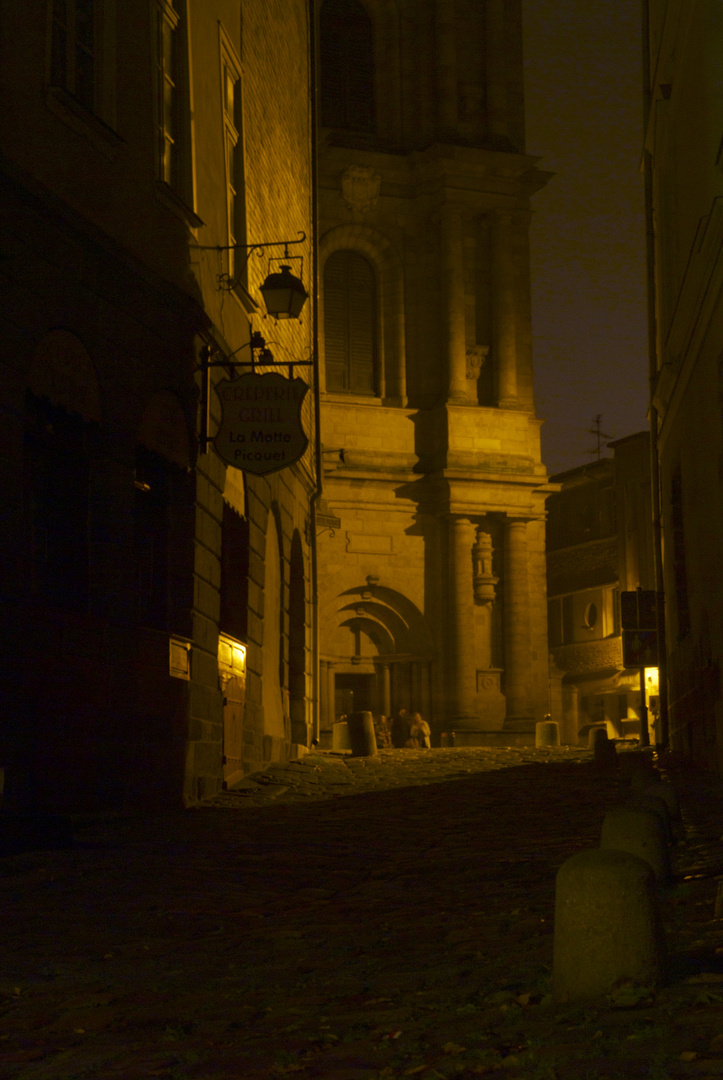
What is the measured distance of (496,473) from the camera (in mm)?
36281

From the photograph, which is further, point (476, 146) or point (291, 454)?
point (476, 146)

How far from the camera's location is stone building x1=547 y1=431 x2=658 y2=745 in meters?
46.2

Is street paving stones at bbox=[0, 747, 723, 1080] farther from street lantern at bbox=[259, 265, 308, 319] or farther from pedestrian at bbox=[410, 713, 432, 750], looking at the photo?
pedestrian at bbox=[410, 713, 432, 750]

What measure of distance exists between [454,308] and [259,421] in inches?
945

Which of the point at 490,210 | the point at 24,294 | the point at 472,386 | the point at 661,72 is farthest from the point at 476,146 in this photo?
the point at 24,294

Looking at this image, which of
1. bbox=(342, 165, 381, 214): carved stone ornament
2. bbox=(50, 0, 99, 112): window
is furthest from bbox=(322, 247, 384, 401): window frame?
bbox=(50, 0, 99, 112): window

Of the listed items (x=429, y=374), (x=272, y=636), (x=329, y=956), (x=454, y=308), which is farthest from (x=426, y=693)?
(x=329, y=956)

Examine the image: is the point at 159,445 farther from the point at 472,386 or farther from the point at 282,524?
the point at 472,386

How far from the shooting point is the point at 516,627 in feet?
118

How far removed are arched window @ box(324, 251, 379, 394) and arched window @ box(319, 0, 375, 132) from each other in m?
3.93

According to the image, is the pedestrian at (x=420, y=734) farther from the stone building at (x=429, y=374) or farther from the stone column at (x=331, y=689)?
the stone column at (x=331, y=689)

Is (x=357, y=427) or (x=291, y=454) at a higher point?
(x=357, y=427)

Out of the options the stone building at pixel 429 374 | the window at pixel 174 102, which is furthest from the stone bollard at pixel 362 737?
the stone building at pixel 429 374

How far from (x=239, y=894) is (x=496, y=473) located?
95.2 ft
